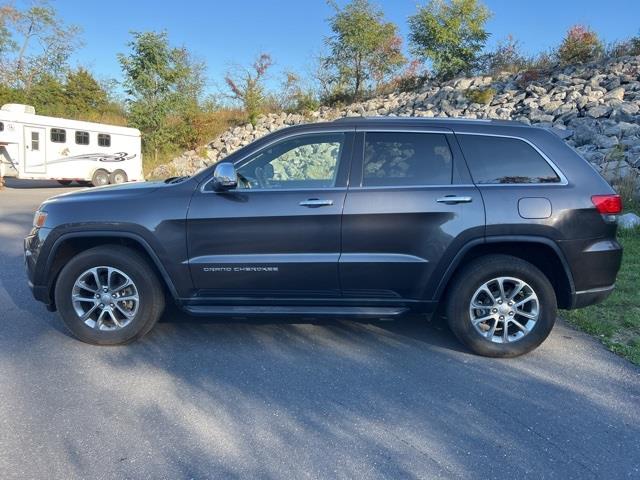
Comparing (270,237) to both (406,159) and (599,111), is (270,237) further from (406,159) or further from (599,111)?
(599,111)

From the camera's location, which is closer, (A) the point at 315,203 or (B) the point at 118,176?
(A) the point at 315,203

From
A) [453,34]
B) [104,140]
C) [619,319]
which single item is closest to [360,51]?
[453,34]

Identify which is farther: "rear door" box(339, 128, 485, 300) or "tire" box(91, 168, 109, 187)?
"tire" box(91, 168, 109, 187)

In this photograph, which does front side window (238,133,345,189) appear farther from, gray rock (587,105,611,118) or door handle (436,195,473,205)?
gray rock (587,105,611,118)

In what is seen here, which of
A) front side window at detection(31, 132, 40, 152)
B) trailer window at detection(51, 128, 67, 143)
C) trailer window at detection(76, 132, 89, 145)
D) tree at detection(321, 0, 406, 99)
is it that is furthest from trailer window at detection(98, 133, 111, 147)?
tree at detection(321, 0, 406, 99)

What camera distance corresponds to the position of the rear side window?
4094 mm

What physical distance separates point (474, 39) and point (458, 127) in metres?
21.2

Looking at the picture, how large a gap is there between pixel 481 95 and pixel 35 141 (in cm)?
1647

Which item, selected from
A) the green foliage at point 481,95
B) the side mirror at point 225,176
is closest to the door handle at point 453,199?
the side mirror at point 225,176

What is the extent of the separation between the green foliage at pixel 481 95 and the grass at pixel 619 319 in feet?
42.5

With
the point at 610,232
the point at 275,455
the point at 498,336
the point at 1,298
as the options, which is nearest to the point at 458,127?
the point at 610,232

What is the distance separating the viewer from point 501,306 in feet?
13.5

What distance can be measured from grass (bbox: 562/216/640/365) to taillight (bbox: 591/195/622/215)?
3.98ft

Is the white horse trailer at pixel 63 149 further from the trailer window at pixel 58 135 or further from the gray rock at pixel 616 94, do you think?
the gray rock at pixel 616 94
